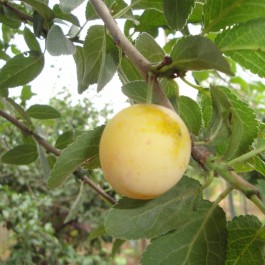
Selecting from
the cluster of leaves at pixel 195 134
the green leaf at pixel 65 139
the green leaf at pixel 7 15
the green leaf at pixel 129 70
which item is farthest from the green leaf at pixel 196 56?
the green leaf at pixel 65 139

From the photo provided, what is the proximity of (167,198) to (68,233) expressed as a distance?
10.1 feet

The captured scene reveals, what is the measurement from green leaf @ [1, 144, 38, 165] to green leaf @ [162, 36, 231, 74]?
90 cm

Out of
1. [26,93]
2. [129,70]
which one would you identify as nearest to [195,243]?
[129,70]

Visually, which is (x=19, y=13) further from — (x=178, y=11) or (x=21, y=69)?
(x=178, y=11)

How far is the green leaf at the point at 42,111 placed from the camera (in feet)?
4.40

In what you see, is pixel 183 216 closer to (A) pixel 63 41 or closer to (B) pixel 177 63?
(B) pixel 177 63

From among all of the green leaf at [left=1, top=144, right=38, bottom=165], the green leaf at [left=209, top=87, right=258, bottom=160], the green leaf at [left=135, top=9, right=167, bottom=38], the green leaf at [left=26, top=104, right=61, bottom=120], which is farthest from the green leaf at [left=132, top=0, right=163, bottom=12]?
the green leaf at [left=1, top=144, right=38, bottom=165]

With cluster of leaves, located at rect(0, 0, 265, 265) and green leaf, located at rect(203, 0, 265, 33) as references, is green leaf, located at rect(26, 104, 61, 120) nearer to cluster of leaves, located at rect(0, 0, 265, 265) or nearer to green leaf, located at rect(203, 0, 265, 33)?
cluster of leaves, located at rect(0, 0, 265, 265)

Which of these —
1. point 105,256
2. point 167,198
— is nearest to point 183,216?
point 167,198

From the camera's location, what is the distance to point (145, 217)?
2.12 ft

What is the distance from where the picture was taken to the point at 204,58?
52 cm

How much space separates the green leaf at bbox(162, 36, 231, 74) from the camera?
0.50 meters

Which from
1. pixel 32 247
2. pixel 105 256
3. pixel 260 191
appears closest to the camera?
pixel 260 191

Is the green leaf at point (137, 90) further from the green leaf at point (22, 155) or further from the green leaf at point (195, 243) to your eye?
the green leaf at point (22, 155)
